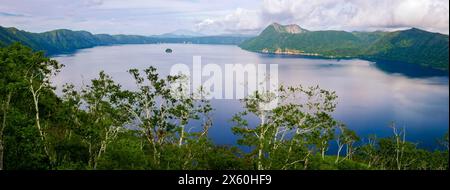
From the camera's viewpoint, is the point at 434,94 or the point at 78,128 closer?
the point at 78,128

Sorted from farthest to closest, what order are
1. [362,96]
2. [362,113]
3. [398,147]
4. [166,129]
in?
[362,96]
[362,113]
[398,147]
[166,129]

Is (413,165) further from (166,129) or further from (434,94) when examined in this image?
(434,94)

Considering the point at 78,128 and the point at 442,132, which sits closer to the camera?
the point at 78,128

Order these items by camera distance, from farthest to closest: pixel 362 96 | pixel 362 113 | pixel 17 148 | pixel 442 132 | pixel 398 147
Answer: pixel 362 96, pixel 362 113, pixel 442 132, pixel 398 147, pixel 17 148

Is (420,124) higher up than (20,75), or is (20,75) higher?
(20,75)

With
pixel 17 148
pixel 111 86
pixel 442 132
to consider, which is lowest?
pixel 442 132

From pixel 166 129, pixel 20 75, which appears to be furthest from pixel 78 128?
pixel 166 129

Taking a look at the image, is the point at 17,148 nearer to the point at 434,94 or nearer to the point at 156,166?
the point at 156,166

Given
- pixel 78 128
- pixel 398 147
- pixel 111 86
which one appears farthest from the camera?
pixel 398 147

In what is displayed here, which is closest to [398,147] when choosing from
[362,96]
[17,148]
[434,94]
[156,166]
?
[156,166]
